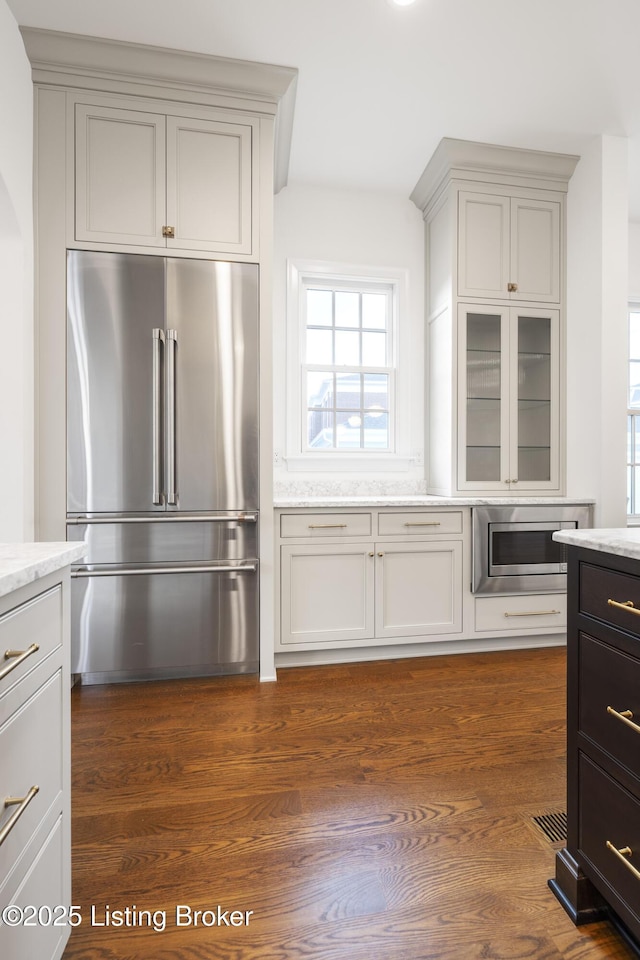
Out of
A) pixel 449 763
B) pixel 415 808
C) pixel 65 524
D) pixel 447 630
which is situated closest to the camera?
pixel 415 808

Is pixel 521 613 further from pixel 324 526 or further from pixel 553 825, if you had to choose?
pixel 553 825

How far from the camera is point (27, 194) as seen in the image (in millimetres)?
2219

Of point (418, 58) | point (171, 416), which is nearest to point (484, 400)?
point (418, 58)

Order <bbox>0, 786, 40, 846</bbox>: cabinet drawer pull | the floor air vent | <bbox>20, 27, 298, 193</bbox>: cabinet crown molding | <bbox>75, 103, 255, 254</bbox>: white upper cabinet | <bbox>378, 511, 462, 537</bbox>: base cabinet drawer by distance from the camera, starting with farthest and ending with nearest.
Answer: <bbox>378, 511, 462, 537</bbox>: base cabinet drawer < <bbox>75, 103, 255, 254</bbox>: white upper cabinet < <bbox>20, 27, 298, 193</bbox>: cabinet crown molding < the floor air vent < <bbox>0, 786, 40, 846</bbox>: cabinet drawer pull

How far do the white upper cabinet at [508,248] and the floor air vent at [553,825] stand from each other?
2733 millimetres


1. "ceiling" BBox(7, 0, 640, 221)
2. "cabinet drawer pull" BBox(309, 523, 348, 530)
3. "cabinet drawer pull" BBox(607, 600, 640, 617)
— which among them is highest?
"ceiling" BBox(7, 0, 640, 221)

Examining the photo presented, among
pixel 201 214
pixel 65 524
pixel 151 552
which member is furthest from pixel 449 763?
pixel 201 214

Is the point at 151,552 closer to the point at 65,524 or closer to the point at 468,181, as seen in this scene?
the point at 65,524

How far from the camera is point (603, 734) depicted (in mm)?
1083

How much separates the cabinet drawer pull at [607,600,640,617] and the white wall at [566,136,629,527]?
7.09 feet

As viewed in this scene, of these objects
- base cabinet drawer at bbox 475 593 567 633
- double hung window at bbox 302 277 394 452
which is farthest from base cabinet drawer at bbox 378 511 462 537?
double hung window at bbox 302 277 394 452

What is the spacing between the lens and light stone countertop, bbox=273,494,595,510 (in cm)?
264

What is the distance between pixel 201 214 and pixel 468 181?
174 cm

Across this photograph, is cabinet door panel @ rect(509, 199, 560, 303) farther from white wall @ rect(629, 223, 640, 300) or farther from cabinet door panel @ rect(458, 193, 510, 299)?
white wall @ rect(629, 223, 640, 300)
